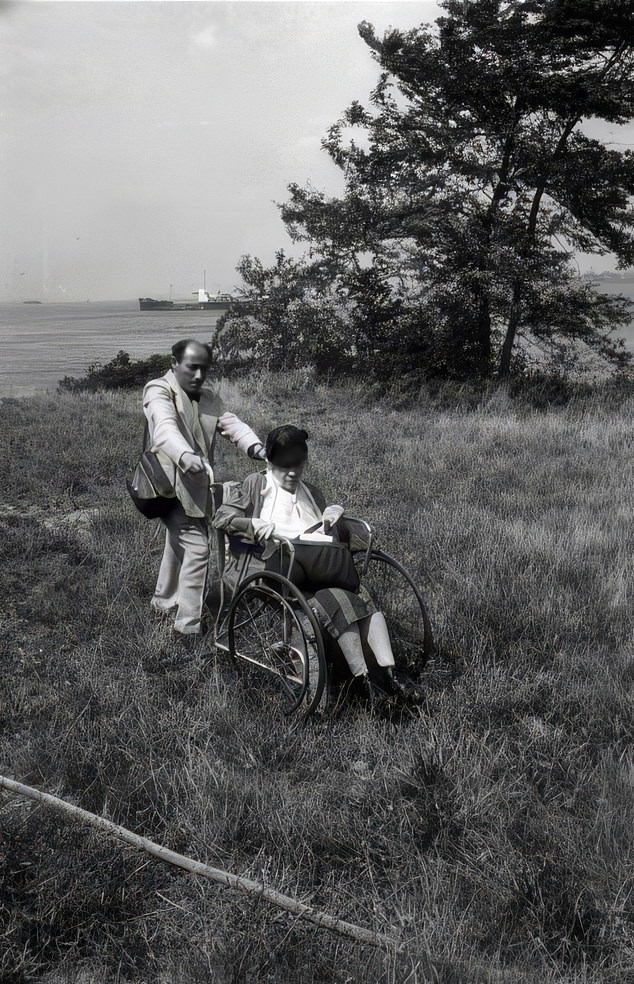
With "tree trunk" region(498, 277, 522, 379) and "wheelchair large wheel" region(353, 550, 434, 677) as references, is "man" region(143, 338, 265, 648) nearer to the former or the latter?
"wheelchair large wheel" region(353, 550, 434, 677)

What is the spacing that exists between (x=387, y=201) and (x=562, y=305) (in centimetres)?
367

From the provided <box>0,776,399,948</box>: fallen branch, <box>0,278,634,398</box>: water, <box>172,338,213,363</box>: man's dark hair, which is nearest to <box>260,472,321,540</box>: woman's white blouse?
<box>172,338,213,363</box>: man's dark hair

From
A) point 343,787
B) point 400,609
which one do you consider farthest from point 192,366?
point 343,787

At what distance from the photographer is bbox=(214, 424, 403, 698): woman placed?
353 centimetres

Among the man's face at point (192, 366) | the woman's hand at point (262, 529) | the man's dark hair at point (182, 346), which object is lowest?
the woman's hand at point (262, 529)

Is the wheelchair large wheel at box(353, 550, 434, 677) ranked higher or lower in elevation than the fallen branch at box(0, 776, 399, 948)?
higher

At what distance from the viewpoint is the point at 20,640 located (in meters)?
4.48

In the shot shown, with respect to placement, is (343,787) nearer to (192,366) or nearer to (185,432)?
(185,432)

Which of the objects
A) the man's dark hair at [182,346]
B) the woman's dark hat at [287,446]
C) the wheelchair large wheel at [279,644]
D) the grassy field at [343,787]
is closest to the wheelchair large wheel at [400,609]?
the grassy field at [343,787]

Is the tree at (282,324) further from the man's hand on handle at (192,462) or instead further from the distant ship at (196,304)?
the man's hand on handle at (192,462)

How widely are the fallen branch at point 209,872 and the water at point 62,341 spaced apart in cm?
997

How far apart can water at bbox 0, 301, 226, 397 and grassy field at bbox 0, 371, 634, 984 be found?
8275mm

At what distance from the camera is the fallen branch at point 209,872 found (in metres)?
2.38

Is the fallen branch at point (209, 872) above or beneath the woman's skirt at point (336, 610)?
beneath
